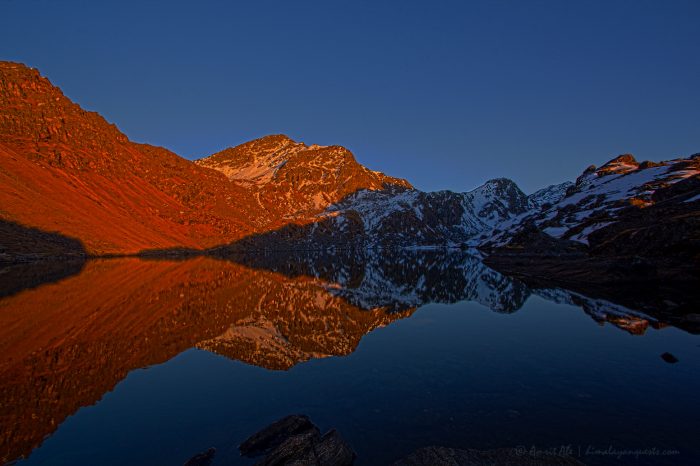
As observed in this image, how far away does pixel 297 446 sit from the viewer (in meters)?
12.0

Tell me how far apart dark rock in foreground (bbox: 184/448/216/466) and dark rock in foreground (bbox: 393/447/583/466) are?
6908 mm

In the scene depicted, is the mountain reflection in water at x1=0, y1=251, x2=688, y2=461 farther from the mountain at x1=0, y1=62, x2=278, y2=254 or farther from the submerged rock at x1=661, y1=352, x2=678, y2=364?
the mountain at x1=0, y1=62, x2=278, y2=254

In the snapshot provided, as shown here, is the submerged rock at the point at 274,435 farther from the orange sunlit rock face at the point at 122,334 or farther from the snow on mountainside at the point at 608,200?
the snow on mountainside at the point at 608,200

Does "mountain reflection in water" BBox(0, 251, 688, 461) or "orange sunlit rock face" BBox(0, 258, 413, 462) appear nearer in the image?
"orange sunlit rock face" BBox(0, 258, 413, 462)

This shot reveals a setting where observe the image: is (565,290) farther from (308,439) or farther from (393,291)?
(308,439)

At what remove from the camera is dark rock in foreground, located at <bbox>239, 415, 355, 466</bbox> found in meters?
11.5

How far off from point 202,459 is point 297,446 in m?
3.75

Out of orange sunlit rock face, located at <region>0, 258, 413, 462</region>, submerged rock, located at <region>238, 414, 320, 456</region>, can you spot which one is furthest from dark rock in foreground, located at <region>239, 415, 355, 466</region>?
orange sunlit rock face, located at <region>0, 258, 413, 462</region>

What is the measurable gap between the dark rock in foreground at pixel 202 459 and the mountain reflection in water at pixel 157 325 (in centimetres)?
705

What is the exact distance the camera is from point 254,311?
41594 millimetres

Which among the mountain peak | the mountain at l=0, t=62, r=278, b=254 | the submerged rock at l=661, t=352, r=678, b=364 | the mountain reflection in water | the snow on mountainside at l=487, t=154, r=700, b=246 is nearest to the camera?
the mountain reflection in water

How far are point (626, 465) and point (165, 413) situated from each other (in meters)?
18.9

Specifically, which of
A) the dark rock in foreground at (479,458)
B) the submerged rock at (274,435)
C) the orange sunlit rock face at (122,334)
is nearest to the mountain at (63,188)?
the orange sunlit rock face at (122,334)

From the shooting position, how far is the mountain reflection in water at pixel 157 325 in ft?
61.7
